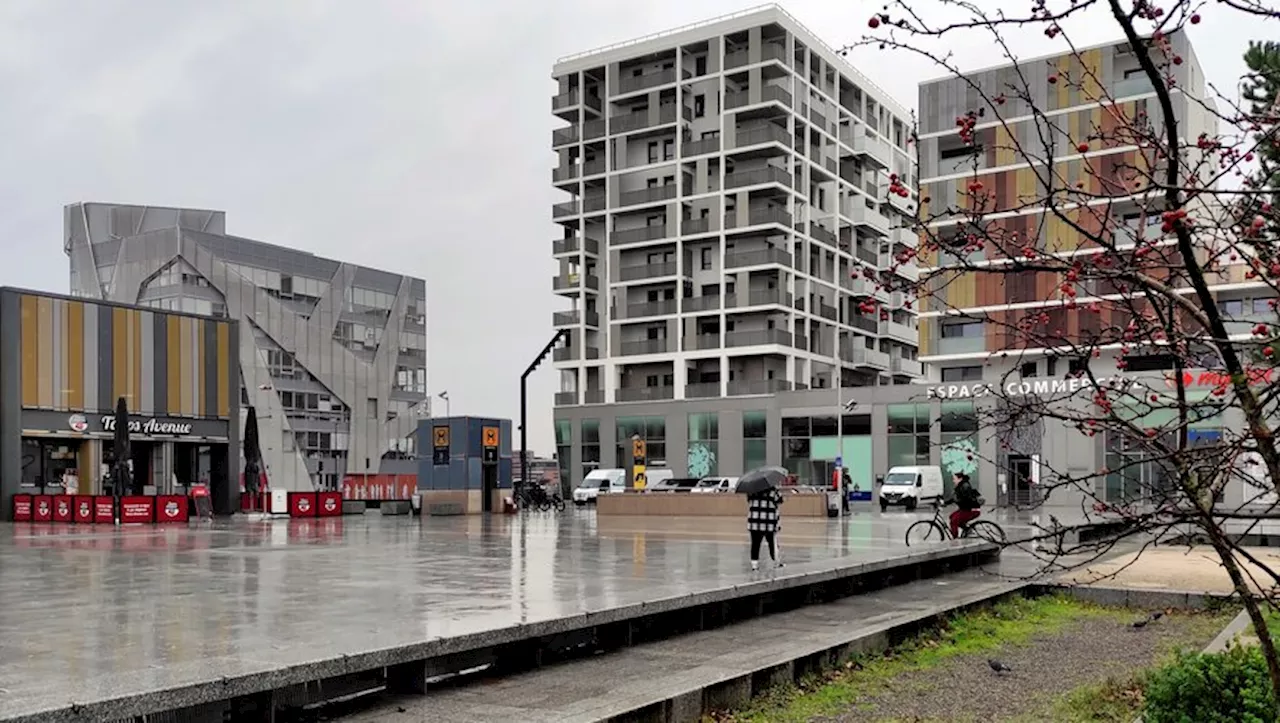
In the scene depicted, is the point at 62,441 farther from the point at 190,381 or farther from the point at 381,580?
the point at 381,580

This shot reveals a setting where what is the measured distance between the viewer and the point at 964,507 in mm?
23516

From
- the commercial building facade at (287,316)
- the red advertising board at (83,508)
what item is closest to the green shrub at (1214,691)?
the red advertising board at (83,508)

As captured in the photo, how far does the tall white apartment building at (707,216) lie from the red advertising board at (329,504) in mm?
36985

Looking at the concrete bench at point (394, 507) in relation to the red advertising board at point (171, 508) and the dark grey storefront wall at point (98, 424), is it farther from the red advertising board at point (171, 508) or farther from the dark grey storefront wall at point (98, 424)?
the dark grey storefront wall at point (98, 424)

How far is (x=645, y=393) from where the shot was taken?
80562mm

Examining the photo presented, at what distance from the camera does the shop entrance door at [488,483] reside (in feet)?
145

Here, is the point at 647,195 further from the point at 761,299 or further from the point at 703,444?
the point at 703,444

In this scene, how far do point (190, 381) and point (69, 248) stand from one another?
6516 cm

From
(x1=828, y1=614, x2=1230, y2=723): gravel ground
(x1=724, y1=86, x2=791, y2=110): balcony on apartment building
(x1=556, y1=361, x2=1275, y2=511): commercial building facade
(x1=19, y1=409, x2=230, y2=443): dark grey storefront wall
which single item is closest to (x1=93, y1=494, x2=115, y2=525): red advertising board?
(x1=19, y1=409, x2=230, y2=443): dark grey storefront wall

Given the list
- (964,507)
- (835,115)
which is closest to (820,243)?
(835,115)

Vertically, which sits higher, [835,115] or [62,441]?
[835,115]

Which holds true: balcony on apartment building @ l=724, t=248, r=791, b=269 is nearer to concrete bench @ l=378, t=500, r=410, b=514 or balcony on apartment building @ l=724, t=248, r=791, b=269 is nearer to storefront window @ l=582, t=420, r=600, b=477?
storefront window @ l=582, t=420, r=600, b=477

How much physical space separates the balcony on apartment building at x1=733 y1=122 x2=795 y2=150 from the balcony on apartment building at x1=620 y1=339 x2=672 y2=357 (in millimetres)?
13999

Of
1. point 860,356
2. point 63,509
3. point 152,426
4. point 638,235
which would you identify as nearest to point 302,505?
point 152,426
